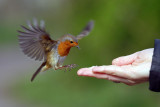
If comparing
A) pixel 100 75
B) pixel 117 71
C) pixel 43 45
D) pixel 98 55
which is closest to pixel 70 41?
pixel 43 45

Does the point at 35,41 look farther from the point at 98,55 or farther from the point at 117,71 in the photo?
the point at 98,55

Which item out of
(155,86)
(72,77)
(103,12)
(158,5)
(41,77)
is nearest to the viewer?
(155,86)

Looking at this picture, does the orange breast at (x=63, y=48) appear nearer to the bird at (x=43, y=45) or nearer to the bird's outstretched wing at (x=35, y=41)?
the bird at (x=43, y=45)

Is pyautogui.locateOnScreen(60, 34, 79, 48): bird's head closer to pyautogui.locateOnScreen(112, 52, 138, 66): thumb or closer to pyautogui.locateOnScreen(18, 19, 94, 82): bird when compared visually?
pyautogui.locateOnScreen(18, 19, 94, 82): bird

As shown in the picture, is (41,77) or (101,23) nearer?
(101,23)

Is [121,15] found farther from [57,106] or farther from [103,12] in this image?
[57,106]

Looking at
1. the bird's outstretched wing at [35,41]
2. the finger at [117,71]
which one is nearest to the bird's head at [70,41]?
the bird's outstretched wing at [35,41]

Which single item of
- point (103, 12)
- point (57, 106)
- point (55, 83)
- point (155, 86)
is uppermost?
point (103, 12)

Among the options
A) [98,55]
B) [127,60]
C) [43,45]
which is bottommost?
[127,60]

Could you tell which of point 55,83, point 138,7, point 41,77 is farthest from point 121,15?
point 41,77
